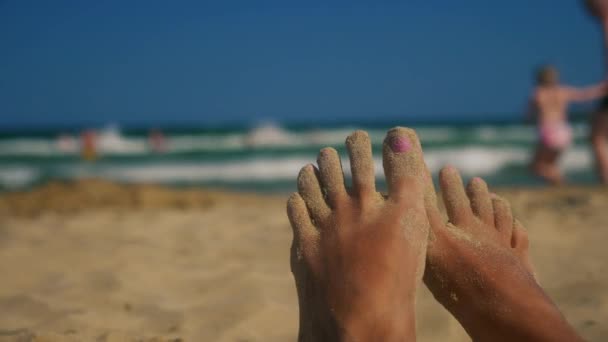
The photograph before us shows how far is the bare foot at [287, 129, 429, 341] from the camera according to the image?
1111mm

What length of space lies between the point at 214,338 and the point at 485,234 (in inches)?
30.5

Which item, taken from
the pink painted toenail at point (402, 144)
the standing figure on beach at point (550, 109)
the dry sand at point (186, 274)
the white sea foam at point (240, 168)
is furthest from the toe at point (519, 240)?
the white sea foam at point (240, 168)

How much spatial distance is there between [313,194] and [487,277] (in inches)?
18.6

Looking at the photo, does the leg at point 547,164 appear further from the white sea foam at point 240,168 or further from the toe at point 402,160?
the toe at point 402,160

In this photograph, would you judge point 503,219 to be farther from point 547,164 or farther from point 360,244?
point 547,164

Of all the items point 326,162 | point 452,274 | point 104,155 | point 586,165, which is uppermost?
point 104,155

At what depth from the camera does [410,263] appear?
47.6 inches

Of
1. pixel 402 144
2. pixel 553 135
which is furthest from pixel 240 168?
pixel 402 144

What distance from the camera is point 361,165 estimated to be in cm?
141

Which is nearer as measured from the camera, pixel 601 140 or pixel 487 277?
pixel 487 277

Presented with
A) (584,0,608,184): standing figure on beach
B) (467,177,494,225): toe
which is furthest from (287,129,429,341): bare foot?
(584,0,608,184): standing figure on beach

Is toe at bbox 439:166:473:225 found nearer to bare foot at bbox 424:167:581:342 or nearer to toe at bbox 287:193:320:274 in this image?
bare foot at bbox 424:167:581:342

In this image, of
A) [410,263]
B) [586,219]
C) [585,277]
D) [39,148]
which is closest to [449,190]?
[410,263]

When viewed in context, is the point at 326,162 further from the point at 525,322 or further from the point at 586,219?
the point at 586,219
